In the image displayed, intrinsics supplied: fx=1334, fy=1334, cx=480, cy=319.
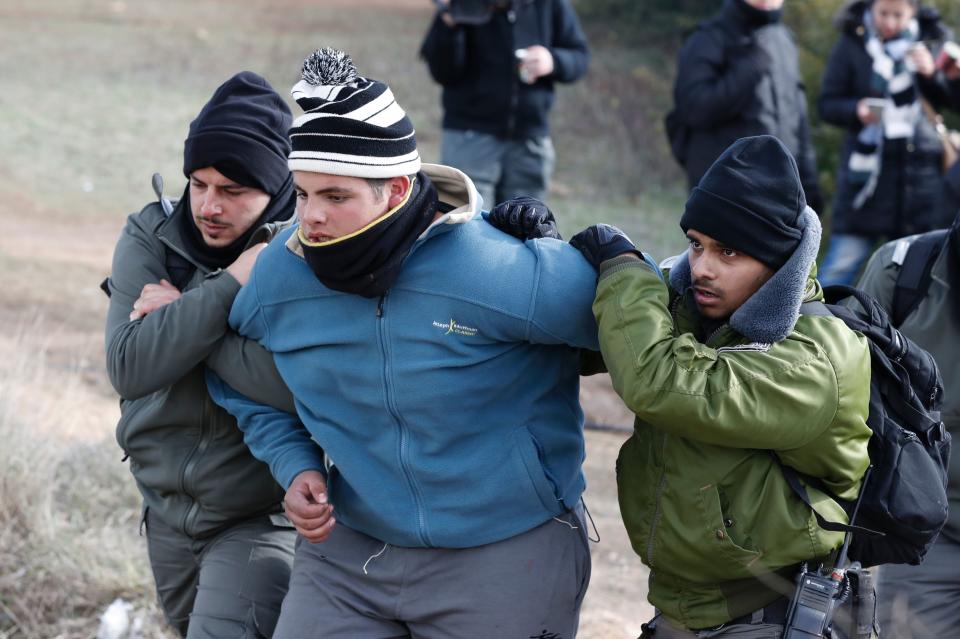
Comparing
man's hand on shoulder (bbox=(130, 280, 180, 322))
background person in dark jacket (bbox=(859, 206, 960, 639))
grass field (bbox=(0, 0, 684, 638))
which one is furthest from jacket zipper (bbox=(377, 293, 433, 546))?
grass field (bbox=(0, 0, 684, 638))

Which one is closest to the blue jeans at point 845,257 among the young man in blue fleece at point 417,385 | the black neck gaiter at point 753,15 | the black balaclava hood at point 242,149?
the black neck gaiter at point 753,15

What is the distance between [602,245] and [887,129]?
15.7ft

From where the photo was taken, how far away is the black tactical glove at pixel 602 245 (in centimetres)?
305

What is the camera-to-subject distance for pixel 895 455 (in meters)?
3.03

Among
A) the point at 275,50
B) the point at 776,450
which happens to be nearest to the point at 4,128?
the point at 275,50

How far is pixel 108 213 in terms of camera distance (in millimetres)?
11953

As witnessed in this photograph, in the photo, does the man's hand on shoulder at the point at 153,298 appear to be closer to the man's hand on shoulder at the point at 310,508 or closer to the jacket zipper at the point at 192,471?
the jacket zipper at the point at 192,471

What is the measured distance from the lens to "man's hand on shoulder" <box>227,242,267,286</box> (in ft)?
11.5

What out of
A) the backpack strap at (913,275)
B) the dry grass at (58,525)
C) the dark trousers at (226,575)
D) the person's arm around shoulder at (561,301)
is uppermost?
the person's arm around shoulder at (561,301)

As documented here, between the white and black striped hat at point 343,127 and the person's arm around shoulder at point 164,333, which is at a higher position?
the white and black striped hat at point 343,127

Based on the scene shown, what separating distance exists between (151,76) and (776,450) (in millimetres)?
14675

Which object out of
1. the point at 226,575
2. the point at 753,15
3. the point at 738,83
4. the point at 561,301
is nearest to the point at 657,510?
the point at 561,301

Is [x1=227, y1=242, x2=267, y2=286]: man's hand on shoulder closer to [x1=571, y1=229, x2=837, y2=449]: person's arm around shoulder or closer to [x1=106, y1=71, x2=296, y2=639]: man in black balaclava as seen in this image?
[x1=106, y1=71, x2=296, y2=639]: man in black balaclava

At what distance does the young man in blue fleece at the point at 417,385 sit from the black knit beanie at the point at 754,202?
1.09 ft
